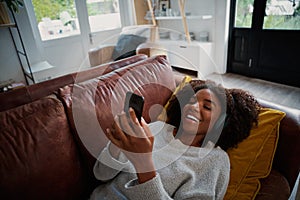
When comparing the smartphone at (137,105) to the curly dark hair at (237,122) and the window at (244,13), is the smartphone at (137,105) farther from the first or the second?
the window at (244,13)

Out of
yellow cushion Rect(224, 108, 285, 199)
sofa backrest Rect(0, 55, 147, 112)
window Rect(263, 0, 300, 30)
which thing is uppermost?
window Rect(263, 0, 300, 30)

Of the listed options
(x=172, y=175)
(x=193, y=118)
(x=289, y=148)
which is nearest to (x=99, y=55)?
(x=193, y=118)

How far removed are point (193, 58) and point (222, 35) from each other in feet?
1.77

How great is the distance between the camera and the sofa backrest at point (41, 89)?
92 centimetres

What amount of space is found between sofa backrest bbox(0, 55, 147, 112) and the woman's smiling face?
60 centimetres

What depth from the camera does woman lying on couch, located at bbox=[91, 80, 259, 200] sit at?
0.62 m

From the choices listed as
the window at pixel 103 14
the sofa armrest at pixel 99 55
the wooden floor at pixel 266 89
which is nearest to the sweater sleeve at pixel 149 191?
the wooden floor at pixel 266 89

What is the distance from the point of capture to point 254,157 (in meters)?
0.80

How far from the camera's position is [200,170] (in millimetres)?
714

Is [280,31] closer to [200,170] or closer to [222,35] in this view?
[222,35]

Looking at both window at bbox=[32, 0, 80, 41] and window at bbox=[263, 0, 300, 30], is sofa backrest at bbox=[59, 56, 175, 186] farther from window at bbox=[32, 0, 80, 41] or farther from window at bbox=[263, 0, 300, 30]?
window at bbox=[32, 0, 80, 41]

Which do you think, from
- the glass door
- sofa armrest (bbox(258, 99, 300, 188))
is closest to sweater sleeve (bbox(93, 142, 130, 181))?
sofa armrest (bbox(258, 99, 300, 188))

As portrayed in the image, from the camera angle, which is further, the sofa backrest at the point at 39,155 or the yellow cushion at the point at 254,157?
the yellow cushion at the point at 254,157

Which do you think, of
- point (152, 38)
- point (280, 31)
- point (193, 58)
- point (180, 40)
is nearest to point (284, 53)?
point (280, 31)
